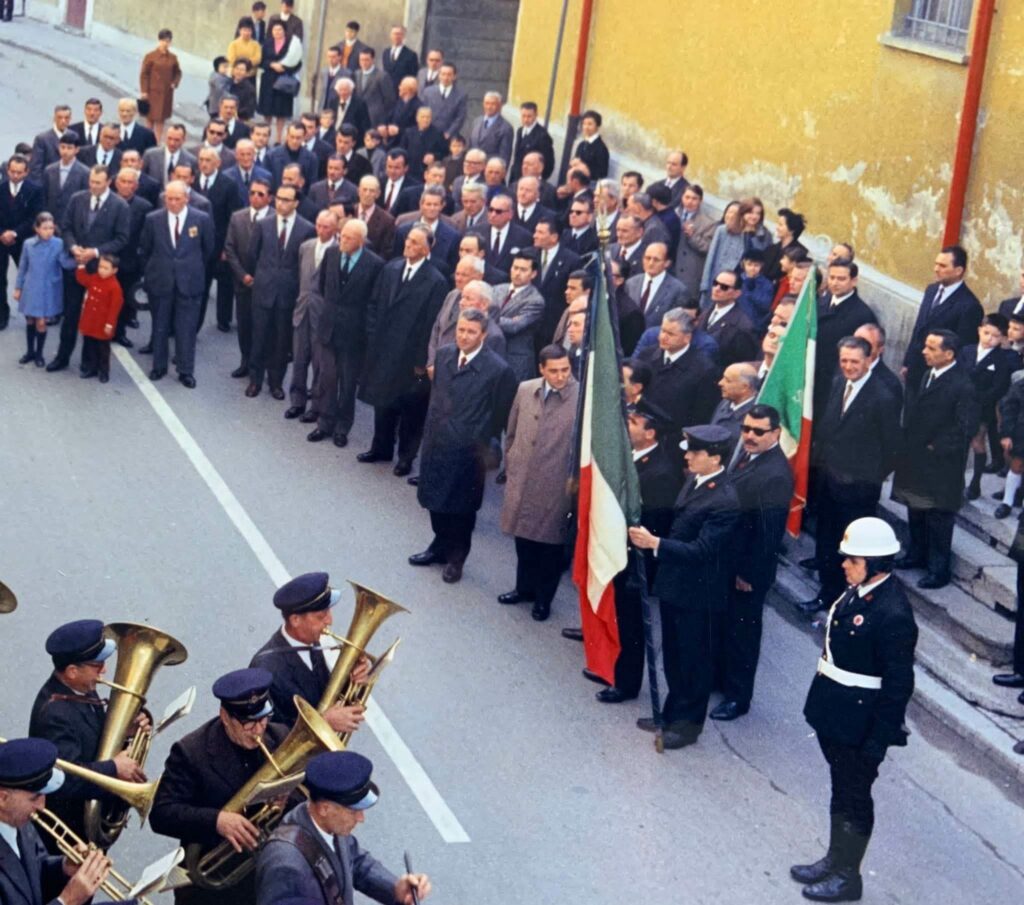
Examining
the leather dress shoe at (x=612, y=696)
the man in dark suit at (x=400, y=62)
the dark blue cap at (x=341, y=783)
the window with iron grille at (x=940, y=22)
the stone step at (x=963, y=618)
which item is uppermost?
the window with iron grille at (x=940, y=22)

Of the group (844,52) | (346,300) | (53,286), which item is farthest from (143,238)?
(844,52)

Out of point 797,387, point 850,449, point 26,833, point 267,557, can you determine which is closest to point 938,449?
point 850,449

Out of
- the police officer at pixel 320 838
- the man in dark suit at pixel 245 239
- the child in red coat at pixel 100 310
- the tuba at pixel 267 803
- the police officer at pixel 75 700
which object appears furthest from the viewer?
the man in dark suit at pixel 245 239

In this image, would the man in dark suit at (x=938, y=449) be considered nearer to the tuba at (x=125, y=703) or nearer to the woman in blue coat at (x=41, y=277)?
the tuba at (x=125, y=703)

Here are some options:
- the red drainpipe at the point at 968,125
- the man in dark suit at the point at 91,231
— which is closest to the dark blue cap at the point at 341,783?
the red drainpipe at the point at 968,125

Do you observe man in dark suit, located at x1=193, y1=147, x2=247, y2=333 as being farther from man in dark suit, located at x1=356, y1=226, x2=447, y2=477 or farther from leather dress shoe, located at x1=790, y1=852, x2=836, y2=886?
leather dress shoe, located at x1=790, y1=852, x2=836, y2=886

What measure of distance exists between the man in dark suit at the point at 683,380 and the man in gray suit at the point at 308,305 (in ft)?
11.1

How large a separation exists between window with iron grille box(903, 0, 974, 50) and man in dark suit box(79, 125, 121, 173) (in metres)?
7.41

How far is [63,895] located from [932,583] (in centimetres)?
731

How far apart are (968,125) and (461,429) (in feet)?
17.5

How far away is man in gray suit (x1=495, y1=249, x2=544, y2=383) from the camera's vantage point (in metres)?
13.8

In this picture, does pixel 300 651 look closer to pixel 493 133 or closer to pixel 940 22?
pixel 940 22

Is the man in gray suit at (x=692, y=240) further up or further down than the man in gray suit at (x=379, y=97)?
further down

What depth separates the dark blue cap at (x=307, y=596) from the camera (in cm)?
778
